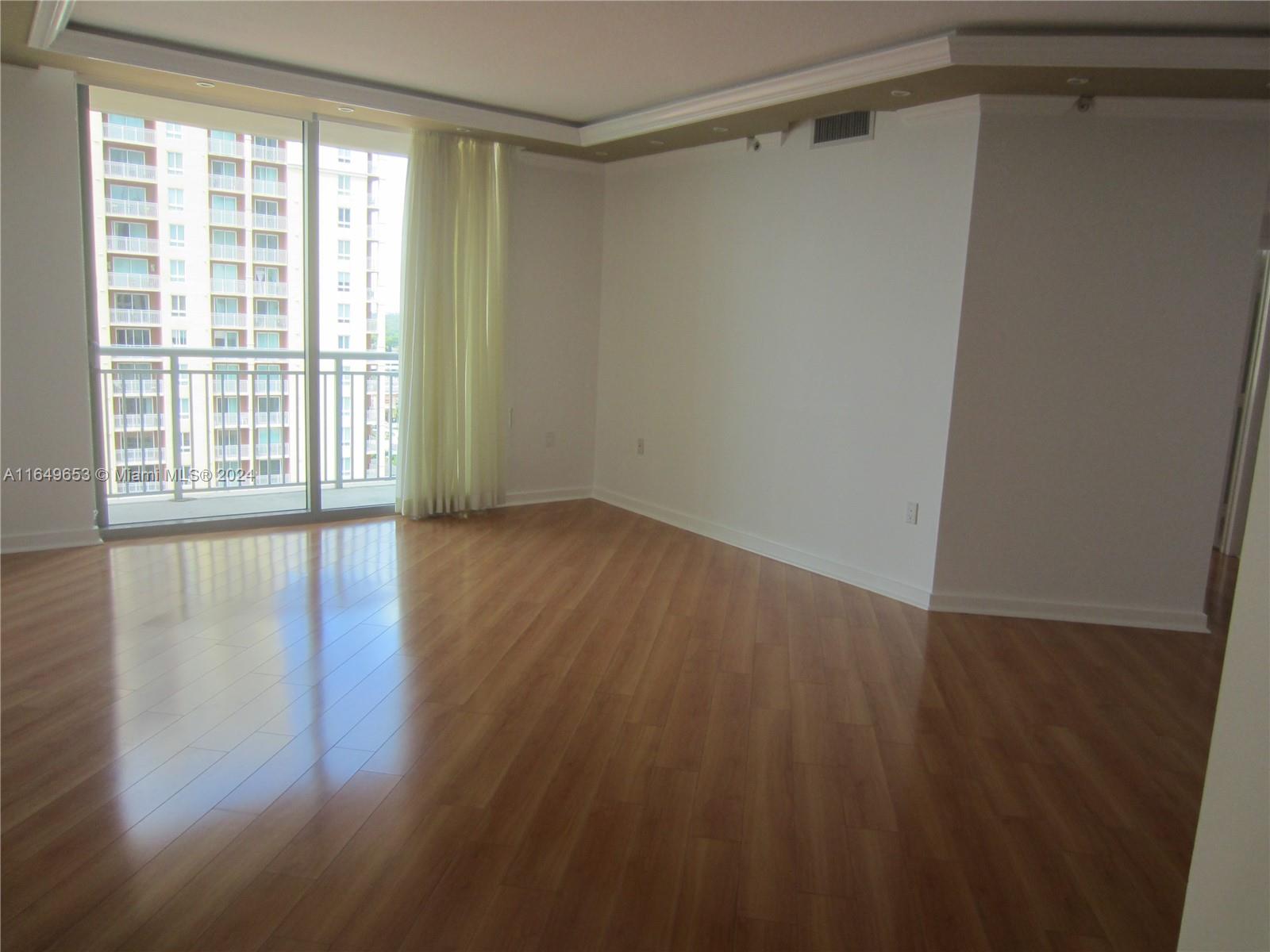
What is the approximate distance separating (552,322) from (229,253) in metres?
2.23

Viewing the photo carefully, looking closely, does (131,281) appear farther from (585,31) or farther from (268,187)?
(585,31)

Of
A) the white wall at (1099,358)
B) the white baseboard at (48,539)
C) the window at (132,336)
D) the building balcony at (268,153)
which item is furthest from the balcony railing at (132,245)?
the white wall at (1099,358)

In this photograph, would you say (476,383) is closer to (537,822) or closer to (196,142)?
Answer: (196,142)

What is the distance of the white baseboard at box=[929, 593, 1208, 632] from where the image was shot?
4.22 meters

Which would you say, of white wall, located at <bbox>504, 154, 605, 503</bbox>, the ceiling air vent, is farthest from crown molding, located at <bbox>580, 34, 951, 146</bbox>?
white wall, located at <bbox>504, 154, 605, 503</bbox>

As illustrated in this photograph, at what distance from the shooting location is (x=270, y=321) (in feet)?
18.6

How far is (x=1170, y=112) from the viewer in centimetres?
385

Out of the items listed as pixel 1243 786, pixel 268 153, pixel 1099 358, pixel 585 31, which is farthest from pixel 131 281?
pixel 1243 786

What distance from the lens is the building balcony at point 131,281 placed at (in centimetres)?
505

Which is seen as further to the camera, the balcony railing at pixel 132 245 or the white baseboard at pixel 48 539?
the balcony railing at pixel 132 245

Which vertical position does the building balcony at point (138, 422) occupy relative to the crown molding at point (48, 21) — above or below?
below

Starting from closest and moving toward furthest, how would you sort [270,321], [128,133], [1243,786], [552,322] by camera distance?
[1243,786] < [128,133] < [270,321] < [552,322]

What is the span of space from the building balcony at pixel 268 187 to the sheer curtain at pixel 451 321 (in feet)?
2.63

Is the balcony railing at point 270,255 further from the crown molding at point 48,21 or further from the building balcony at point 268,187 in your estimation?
the crown molding at point 48,21
